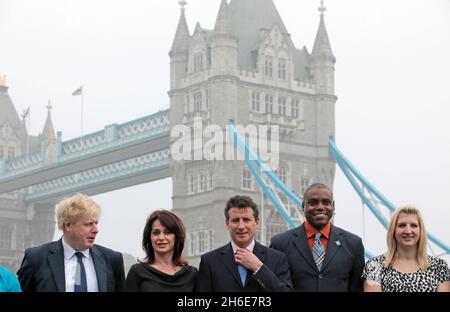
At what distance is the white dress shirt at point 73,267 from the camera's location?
5.36 meters

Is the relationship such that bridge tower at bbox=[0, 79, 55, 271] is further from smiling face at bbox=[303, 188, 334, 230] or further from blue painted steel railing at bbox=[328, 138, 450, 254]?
smiling face at bbox=[303, 188, 334, 230]

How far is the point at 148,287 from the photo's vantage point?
5051 millimetres

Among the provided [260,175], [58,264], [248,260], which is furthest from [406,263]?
[260,175]

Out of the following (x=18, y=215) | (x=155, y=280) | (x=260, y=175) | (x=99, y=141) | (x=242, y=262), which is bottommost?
(x=155, y=280)

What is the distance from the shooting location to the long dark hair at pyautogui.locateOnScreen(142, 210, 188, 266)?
16.9ft

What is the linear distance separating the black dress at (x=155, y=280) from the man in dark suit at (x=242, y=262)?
2.9 inches

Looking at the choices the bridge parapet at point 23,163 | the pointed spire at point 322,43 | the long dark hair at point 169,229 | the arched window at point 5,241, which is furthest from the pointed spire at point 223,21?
the long dark hair at point 169,229

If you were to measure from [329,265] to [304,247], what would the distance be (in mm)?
167

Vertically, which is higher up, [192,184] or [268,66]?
[268,66]

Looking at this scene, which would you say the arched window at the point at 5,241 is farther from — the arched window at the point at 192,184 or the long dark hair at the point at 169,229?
the long dark hair at the point at 169,229

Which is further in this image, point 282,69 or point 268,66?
point 282,69

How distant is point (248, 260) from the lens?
5.21 meters

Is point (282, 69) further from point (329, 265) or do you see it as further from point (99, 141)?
point (329, 265)

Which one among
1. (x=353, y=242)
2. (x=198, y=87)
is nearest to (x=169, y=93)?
(x=198, y=87)
